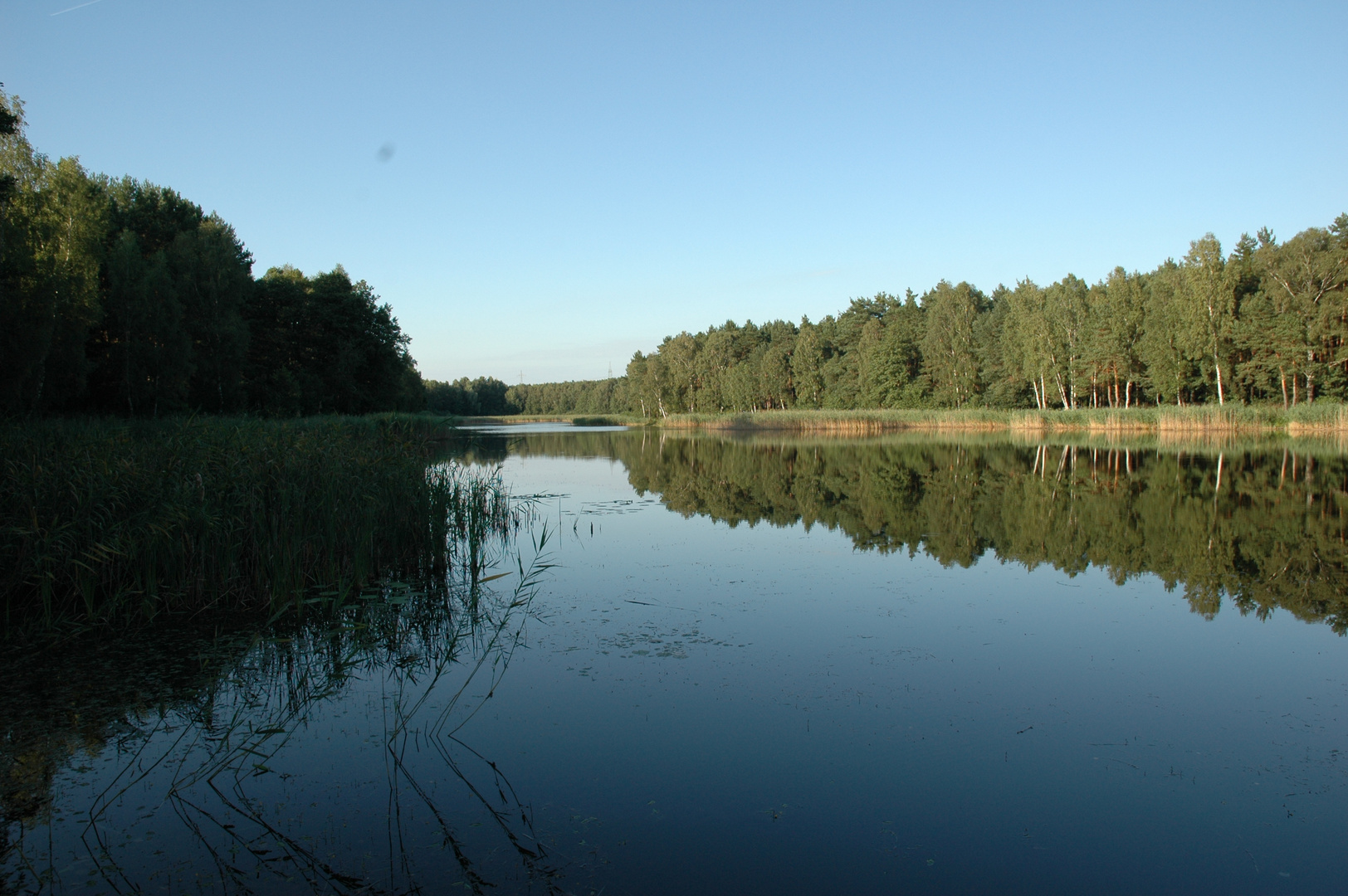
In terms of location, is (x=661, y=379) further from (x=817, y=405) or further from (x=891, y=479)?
(x=891, y=479)

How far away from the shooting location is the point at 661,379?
78812mm

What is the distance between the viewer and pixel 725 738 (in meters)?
4.00

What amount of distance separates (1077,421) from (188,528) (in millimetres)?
42048

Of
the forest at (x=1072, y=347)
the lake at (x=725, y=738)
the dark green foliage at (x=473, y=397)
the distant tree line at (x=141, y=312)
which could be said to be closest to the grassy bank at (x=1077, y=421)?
the forest at (x=1072, y=347)

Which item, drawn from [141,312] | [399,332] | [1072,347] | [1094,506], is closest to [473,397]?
[399,332]

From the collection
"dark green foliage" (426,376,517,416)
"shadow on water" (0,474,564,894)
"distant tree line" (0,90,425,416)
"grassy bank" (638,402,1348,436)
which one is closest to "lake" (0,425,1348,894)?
"shadow on water" (0,474,564,894)

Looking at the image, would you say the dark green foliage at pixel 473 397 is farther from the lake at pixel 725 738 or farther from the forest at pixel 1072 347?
the lake at pixel 725 738

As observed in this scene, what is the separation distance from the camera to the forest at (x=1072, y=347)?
36.8m

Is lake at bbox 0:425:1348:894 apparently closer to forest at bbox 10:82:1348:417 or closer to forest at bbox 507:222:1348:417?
forest at bbox 10:82:1348:417

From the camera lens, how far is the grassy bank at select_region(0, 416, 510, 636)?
19.2ft

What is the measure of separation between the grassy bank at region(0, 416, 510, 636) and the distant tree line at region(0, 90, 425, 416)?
260 inches

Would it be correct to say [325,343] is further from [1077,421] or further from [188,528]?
[1077,421]

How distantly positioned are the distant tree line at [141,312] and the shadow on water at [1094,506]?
1326 centimetres

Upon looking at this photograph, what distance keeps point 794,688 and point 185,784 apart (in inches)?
126
